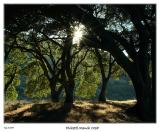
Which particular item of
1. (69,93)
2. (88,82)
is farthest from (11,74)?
(69,93)

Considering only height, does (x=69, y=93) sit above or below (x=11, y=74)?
below

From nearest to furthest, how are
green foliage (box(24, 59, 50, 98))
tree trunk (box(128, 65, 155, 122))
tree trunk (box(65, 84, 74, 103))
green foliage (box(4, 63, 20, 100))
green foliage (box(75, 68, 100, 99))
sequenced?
1. tree trunk (box(128, 65, 155, 122))
2. tree trunk (box(65, 84, 74, 103))
3. green foliage (box(24, 59, 50, 98))
4. green foliage (box(4, 63, 20, 100))
5. green foliage (box(75, 68, 100, 99))

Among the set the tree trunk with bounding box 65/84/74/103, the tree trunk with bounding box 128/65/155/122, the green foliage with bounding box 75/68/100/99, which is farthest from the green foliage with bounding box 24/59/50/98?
the tree trunk with bounding box 128/65/155/122

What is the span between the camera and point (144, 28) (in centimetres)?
2558

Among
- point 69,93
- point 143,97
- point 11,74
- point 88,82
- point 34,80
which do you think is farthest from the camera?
point 88,82

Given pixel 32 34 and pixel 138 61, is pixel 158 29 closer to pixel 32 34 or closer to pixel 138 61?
pixel 138 61

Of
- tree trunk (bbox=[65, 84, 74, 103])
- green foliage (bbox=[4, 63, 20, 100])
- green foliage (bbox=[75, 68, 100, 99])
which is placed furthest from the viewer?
green foliage (bbox=[75, 68, 100, 99])

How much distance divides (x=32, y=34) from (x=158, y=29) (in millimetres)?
22509

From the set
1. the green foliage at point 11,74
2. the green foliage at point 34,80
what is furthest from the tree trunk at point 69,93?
the green foliage at point 11,74

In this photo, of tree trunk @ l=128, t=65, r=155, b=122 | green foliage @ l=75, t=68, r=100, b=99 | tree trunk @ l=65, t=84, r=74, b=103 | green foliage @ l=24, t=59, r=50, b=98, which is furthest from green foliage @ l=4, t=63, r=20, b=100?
tree trunk @ l=128, t=65, r=155, b=122

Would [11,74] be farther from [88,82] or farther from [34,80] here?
[88,82]

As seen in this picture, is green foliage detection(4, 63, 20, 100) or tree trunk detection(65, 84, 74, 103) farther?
green foliage detection(4, 63, 20, 100)

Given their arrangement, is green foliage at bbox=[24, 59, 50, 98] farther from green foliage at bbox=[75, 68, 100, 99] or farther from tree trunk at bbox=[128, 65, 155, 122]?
tree trunk at bbox=[128, 65, 155, 122]

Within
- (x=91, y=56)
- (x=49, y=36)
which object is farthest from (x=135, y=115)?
(x=91, y=56)
